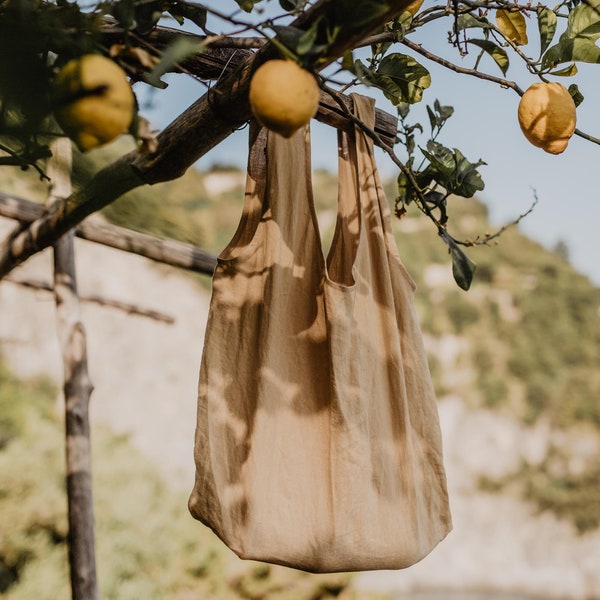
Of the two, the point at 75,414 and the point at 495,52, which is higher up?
the point at 495,52

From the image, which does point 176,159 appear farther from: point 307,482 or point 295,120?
point 307,482

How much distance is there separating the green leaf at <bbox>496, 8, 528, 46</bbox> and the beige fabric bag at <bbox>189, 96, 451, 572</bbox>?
202 mm

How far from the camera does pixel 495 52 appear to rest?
771 mm

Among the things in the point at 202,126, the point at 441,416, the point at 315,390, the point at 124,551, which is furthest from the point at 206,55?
the point at 441,416

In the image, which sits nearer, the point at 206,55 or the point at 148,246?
the point at 206,55

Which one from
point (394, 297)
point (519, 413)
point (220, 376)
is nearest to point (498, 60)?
point (394, 297)

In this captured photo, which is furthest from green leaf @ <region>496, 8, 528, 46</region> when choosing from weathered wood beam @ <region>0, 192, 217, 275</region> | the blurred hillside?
the blurred hillside

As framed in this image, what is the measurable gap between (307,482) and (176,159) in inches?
16.1

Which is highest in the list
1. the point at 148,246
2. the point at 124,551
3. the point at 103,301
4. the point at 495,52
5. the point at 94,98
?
the point at 103,301

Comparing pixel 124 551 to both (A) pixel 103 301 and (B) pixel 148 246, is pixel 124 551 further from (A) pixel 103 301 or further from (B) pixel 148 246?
(B) pixel 148 246

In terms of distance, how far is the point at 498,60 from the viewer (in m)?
0.78

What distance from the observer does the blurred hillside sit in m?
3.38

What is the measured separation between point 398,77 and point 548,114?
0.53ft

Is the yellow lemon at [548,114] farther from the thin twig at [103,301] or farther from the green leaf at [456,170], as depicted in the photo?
the thin twig at [103,301]
